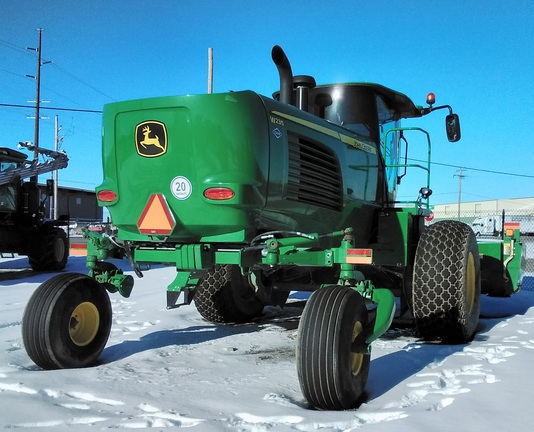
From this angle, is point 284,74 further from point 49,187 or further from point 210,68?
point 210,68

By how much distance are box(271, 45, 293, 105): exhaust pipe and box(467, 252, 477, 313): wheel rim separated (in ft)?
7.63

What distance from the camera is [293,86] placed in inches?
198

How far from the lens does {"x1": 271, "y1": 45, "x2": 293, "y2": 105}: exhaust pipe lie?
446 cm

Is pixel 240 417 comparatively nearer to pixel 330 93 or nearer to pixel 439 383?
pixel 439 383

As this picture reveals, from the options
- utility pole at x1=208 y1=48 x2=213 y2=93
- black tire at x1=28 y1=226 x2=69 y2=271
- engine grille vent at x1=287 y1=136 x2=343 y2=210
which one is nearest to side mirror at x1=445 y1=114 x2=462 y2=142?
engine grille vent at x1=287 y1=136 x2=343 y2=210

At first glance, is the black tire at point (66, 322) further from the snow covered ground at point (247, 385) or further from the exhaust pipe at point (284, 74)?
the exhaust pipe at point (284, 74)

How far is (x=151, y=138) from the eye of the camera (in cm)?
385

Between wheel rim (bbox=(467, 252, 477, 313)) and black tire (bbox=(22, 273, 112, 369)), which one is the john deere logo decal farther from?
wheel rim (bbox=(467, 252, 477, 313))

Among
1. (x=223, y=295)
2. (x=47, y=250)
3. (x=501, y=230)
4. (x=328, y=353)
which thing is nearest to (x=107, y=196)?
(x=328, y=353)

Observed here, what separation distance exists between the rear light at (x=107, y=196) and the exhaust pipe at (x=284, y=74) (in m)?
1.70

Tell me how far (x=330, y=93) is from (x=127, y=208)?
248 centimetres

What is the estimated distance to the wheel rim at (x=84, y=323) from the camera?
13.6 ft

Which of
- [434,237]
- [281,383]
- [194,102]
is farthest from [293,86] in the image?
[281,383]

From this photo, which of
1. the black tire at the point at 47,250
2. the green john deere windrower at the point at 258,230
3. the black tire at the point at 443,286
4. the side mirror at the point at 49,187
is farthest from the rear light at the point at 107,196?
the side mirror at the point at 49,187
